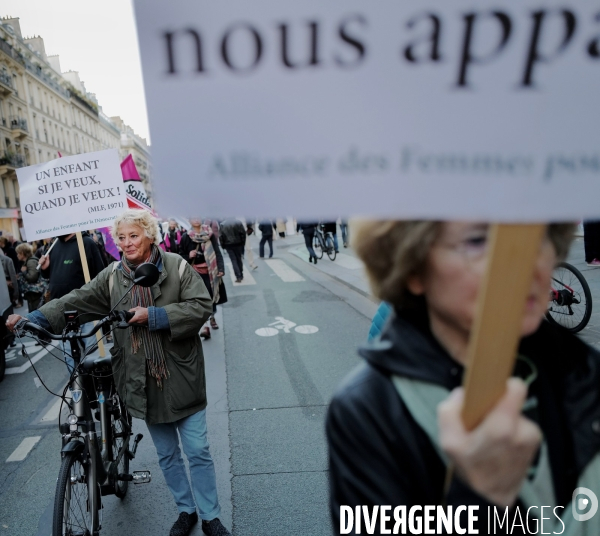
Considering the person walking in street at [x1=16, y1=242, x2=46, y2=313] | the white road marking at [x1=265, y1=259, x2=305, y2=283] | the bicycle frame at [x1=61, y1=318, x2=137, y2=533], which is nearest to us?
the bicycle frame at [x1=61, y1=318, x2=137, y2=533]

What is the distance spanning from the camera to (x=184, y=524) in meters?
3.15

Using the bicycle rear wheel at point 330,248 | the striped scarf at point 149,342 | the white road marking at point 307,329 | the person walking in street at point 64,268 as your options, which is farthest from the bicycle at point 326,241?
the striped scarf at point 149,342

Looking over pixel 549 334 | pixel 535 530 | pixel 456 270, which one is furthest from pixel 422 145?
pixel 535 530

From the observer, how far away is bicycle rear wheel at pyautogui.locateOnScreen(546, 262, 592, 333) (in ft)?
17.5

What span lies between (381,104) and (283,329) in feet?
23.6

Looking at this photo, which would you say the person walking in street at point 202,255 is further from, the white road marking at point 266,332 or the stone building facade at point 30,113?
the stone building facade at point 30,113

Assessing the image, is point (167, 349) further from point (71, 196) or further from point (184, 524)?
point (71, 196)

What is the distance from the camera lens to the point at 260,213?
87 cm

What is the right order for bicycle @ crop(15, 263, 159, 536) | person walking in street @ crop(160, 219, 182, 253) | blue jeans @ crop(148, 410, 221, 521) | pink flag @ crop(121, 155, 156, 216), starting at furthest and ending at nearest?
person walking in street @ crop(160, 219, 182, 253), pink flag @ crop(121, 155, 156, 216), blue jeans @ crop(148, 410, 221, 521), bicycle @ crop(15, 263, 159, 536)

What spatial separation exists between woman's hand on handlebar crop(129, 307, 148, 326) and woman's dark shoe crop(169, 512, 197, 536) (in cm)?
130

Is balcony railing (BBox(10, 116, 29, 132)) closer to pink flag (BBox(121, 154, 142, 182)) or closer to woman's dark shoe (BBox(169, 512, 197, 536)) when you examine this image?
pink flag (BBox(121, 154, 142, 182))

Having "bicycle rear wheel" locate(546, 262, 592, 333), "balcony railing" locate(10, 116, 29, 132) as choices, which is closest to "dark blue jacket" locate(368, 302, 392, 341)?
"bicycle rear wheel" locate(546, 262, 592, 333)

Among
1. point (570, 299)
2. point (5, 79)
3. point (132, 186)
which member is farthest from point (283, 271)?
point (5, 79)

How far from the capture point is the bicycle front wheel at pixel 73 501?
2.68m
